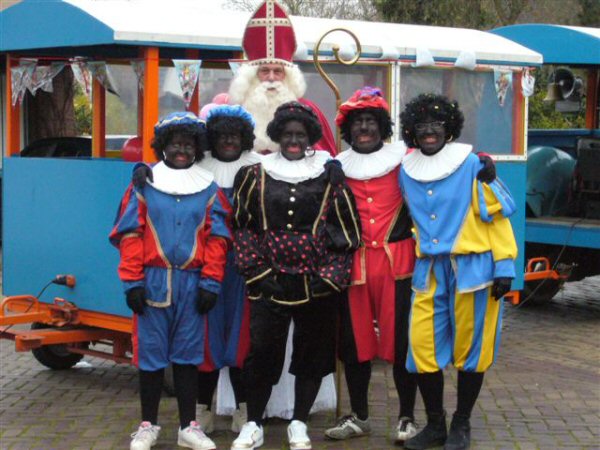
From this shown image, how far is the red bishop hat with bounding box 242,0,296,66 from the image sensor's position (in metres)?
6.20

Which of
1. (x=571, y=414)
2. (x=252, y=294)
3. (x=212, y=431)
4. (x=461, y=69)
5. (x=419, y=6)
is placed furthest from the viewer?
(x=419, y=6)

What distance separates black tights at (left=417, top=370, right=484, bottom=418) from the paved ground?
291mm

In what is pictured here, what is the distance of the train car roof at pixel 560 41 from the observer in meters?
10.2

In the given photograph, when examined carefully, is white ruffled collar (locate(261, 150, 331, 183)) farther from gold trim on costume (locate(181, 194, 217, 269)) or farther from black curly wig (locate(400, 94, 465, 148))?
black curly wig (locate(400, 94, 465, 148))

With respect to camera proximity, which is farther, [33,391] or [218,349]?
[33,391]

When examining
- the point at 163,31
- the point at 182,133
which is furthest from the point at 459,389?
the point at 163,31

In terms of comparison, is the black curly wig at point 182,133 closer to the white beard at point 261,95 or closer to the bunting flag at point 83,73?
the white beard at point 261,95

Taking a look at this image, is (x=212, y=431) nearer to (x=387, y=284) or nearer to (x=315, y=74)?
(x=387, y=284)

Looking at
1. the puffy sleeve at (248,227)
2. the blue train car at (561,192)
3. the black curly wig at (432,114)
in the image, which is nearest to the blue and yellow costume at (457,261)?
the black curly wig at (432,114)

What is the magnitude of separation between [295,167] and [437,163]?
68 cm

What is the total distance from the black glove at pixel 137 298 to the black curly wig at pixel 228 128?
2.76 feet

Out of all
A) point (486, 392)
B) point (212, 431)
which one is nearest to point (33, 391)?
point (212, 431)

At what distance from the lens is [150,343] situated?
5352 mm

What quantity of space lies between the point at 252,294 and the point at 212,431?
96cm
